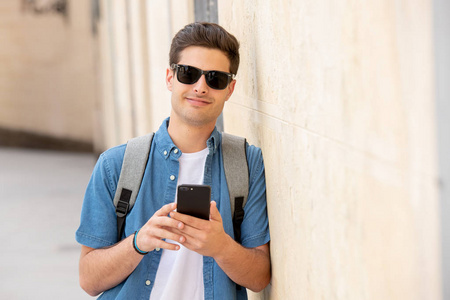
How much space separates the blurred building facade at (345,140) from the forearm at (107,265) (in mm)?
515

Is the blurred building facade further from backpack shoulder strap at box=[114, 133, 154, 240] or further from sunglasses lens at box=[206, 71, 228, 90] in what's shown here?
backpack shoulder strap at box=[114, 133, 154, 240]

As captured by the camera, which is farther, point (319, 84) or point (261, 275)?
point (261, 275)

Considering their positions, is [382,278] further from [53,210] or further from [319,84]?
[53,210]

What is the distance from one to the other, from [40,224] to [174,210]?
7.26 m

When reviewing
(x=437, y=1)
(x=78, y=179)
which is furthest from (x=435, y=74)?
(x=78, y=179)

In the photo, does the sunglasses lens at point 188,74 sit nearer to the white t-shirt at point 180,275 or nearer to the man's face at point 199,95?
the man's face at point 199,95

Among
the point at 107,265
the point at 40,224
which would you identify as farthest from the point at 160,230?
the point at 40,224

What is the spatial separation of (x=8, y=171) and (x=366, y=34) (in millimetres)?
14039

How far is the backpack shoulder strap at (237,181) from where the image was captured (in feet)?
7.64

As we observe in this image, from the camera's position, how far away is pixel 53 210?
1009cm

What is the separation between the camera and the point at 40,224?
9.04 metres

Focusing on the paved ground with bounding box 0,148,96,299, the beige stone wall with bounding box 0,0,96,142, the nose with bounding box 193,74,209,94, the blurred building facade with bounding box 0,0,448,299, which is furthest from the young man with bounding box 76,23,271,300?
the beige stone wall with bounding box 0,0,96,142

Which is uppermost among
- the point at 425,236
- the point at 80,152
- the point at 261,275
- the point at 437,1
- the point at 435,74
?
the point at 437,1

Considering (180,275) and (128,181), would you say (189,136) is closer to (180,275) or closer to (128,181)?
(128,181)
